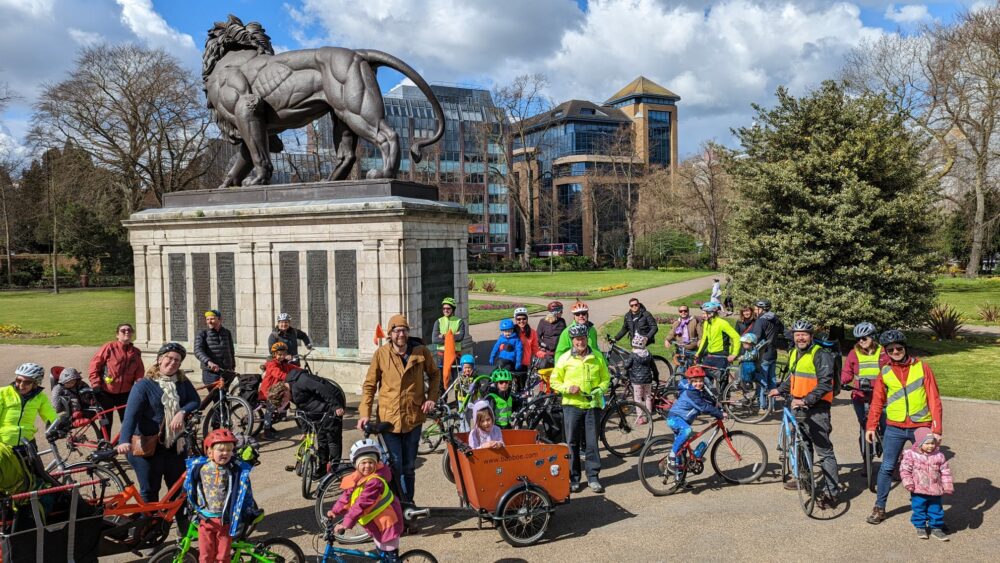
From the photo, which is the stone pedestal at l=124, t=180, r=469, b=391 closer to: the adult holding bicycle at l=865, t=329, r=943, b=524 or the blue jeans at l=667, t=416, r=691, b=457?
the blue jeans at l=667, t=416, r=691, b=457

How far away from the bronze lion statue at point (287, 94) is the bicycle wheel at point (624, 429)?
225 inches

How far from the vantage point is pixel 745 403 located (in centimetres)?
1034

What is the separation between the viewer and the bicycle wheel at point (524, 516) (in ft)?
19.5

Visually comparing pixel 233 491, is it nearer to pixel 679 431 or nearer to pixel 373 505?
pixel 373 505

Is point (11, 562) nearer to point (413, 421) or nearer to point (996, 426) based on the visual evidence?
point (413, 421)

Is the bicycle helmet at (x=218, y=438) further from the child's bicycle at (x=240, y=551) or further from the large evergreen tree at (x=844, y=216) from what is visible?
the large evergreen tree at (x=844, y=216)

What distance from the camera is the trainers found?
19.6 feet

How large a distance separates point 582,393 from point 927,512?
3173 millimetres

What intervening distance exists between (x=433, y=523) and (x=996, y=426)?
8166 mm

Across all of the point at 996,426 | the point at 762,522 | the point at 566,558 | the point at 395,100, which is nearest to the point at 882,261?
the point at 996,426

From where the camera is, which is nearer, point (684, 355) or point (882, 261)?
point (684, 355)

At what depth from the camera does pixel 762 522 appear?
6.41 metres

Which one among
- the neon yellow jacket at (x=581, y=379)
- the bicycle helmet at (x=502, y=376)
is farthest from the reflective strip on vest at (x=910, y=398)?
the bicycle helmet at (x=502, y=376)

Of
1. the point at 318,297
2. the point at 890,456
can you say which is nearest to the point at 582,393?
the point at 890,456
